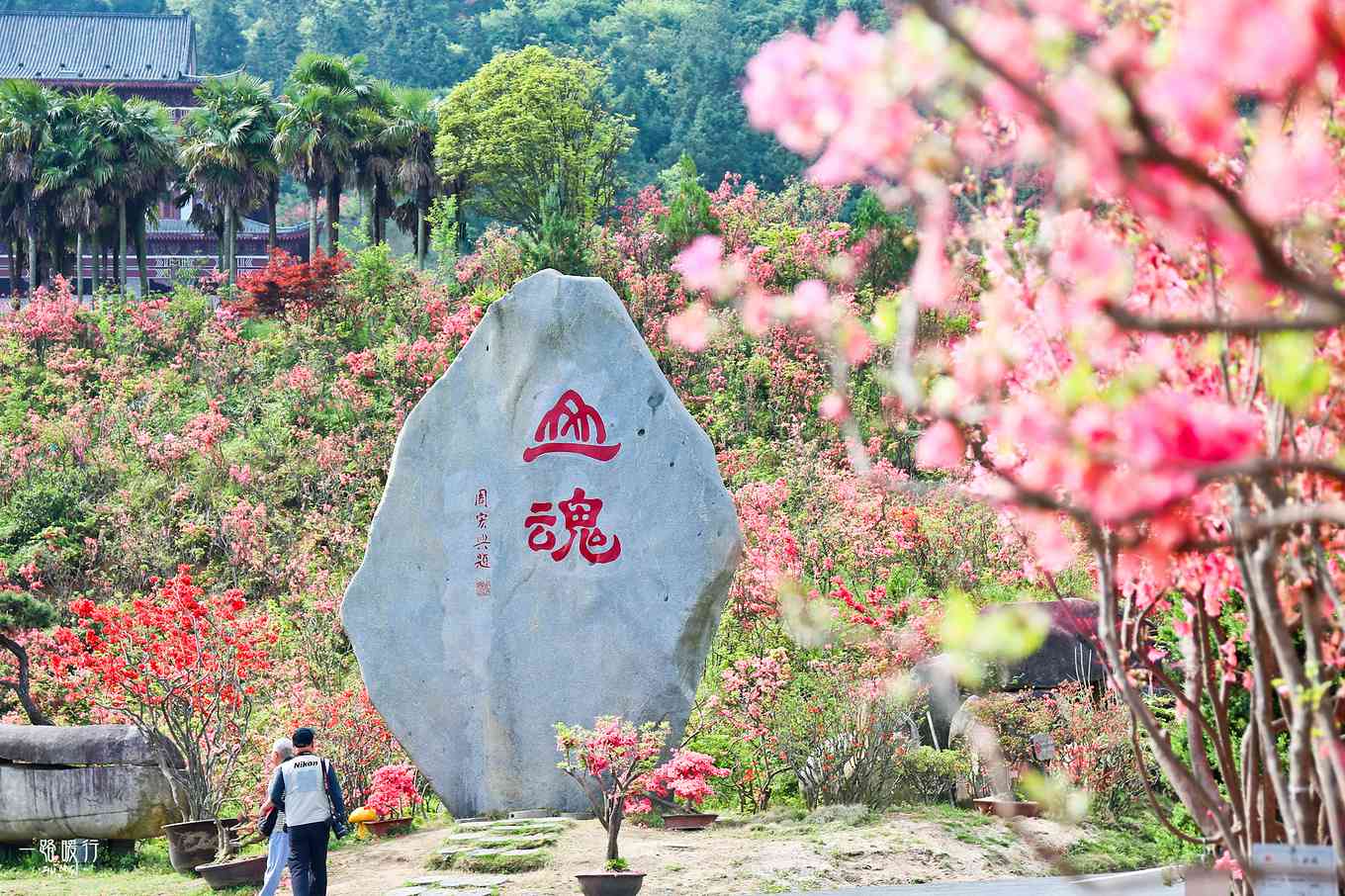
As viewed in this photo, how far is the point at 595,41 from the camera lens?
149 feet

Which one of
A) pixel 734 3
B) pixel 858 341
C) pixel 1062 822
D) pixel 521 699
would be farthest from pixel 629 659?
pixel 734 3

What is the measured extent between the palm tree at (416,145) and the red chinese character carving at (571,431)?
57.1 feet

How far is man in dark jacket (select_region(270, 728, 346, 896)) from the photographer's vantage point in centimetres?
716

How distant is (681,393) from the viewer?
1966 cm

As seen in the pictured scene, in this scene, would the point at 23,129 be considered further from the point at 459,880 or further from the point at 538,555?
the point at 459,880

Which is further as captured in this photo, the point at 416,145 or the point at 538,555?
the point at 416,145

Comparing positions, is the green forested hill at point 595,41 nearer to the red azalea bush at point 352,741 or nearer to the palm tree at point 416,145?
the palm tree at point 416,145

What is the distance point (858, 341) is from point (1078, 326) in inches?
18.6

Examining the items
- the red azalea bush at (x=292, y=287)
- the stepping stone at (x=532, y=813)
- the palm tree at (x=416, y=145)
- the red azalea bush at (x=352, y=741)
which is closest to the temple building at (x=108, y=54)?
the palm tree at (x=416, y=145)

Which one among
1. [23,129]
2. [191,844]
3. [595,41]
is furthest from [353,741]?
[595,41]

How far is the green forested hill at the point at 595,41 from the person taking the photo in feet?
128

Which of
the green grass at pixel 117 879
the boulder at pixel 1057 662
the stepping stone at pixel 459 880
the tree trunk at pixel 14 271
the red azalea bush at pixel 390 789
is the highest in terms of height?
the tree trunk at pixel 14 271

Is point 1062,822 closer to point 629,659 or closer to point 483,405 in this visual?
point 629,659

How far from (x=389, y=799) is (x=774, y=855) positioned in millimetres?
2856
